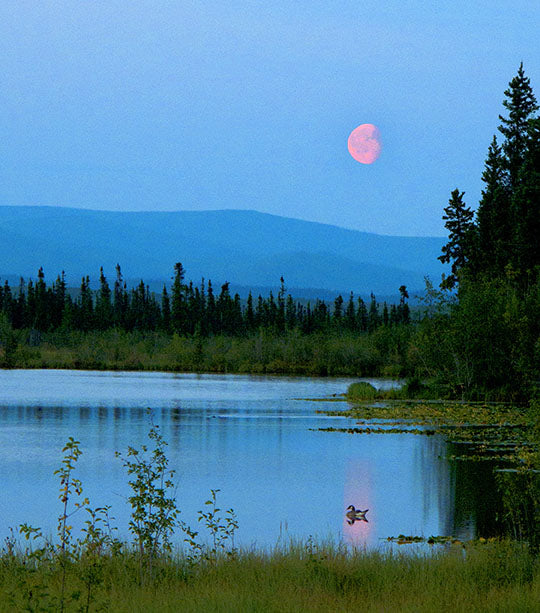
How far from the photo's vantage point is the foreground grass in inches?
427

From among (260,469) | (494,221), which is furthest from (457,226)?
(260,469)

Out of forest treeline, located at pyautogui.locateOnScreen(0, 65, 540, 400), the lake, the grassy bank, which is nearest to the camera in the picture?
the lake

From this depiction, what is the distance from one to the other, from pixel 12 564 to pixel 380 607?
5096 millimetres

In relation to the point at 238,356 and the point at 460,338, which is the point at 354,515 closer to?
the point at 460,338

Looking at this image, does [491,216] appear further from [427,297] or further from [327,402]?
[327,402]

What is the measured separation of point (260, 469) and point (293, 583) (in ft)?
49.4

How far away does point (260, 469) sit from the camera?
27359mm

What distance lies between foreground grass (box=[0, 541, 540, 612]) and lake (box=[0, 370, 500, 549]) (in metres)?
3.90

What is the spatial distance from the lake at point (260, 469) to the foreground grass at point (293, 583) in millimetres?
3898

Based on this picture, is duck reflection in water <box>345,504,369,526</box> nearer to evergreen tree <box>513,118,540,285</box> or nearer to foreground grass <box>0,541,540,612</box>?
foreground grass <box>0,541,540,612</box>

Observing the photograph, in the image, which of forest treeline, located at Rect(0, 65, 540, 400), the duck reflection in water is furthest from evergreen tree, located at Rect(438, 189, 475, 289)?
the duck reflection in water

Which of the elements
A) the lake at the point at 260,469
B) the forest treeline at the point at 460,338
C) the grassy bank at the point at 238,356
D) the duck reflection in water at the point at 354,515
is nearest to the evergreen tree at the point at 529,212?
the forest treeline at the point at 460,338

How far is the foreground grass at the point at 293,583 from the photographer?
10852 mm

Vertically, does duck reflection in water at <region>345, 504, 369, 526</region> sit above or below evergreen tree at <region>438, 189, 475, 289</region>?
below
